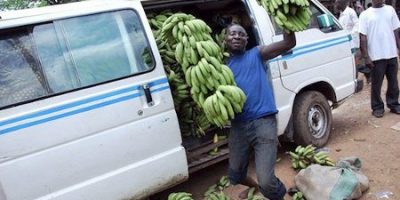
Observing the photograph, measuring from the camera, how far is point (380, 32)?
6.53 metres

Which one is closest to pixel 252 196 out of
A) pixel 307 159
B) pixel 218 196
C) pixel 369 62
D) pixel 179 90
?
pixel 218 196

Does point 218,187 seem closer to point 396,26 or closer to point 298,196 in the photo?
point 298,196

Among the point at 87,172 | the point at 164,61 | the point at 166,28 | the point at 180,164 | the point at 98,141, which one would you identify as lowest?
the point at 180,164

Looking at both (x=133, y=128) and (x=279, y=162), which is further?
(x=279, y=162)

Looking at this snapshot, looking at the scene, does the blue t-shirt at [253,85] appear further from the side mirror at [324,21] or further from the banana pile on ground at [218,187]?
the side mirror at [324,21]

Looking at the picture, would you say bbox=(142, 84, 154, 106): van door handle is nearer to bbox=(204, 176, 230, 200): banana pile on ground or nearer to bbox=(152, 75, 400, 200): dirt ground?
bbox=(204, 176, 230, 200): banana pile on ground

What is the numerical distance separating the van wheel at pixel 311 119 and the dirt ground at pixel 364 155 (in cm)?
22

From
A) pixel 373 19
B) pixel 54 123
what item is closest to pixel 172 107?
pixel 54 123

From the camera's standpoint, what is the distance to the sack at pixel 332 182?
4.18 meters

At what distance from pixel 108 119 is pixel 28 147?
70 cm

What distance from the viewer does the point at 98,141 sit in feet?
12.3

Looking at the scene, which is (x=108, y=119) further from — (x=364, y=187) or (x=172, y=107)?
(x=364, y=187)

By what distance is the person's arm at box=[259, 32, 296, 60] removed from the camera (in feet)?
11.5

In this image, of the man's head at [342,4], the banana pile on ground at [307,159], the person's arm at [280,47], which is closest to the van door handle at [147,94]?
the person's arm at [280,47]
